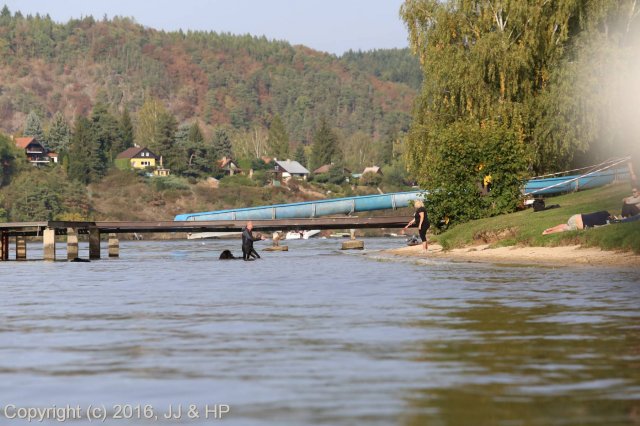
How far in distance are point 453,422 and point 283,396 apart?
2229 millimetres

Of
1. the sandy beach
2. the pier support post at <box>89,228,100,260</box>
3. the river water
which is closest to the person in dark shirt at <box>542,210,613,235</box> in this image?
the sandy beach

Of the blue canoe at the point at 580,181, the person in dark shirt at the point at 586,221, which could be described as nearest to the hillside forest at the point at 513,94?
the blue canoe at the point at 580,181

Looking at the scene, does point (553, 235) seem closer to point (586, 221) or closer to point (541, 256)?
point (586, 221)

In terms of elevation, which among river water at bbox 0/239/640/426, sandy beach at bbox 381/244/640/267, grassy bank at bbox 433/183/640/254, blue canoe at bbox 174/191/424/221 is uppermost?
blue canoe at bbox 174/191/424/221

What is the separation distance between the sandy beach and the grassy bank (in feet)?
1.50

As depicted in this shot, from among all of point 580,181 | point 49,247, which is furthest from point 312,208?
point 49,247

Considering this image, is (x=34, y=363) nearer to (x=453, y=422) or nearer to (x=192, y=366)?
(x=192, y=366)

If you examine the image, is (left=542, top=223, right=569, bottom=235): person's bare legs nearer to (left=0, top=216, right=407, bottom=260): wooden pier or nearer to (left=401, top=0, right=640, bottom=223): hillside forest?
(left=401, top=0, right=640, bottom=223): hillside forest

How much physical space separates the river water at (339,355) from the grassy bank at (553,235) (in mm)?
9825

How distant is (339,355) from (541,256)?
2644 centimetres

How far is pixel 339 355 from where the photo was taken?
48.0 ft

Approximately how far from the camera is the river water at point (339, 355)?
10.6 m

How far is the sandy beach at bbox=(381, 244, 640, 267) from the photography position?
35.2 m

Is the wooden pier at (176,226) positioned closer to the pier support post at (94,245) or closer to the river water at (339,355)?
the pier support post at (94,245)
